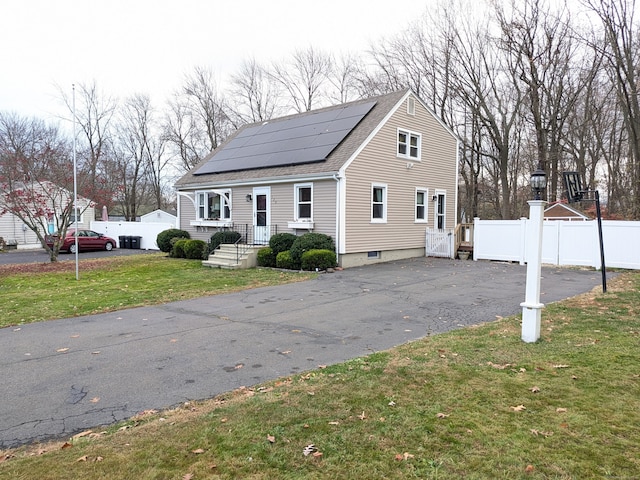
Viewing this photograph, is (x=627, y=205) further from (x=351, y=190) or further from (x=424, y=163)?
(x=351, y=190)

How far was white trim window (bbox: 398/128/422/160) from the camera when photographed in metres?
17.7

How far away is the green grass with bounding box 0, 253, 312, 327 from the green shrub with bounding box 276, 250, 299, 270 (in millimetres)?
515

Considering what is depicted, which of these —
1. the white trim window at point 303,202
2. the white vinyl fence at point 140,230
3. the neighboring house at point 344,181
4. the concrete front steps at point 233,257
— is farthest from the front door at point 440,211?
the white vinyl fence at point 140,230

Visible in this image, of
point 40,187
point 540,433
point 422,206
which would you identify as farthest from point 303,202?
point 540,433

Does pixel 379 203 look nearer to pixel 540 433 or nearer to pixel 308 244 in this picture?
pixel 308 244

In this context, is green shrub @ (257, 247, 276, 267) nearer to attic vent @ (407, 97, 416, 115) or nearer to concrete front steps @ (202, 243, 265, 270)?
concrete front steps @ (202, 243, 265, 270)

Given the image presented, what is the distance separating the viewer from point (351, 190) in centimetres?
1539

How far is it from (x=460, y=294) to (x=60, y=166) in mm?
18883

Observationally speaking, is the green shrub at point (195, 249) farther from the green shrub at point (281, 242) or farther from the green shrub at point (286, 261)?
the green shrub at point (286, 261)

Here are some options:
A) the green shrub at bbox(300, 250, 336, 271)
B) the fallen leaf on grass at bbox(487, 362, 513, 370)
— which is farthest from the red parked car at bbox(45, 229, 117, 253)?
the fallen leaf on grass at bbox(487, 362, 513, 370)

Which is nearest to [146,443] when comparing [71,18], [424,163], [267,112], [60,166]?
[71,18]

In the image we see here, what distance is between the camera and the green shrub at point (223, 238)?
18.0m

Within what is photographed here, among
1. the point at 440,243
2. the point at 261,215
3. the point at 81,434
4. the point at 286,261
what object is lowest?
the point at 81,434

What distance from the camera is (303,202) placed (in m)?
16.4
